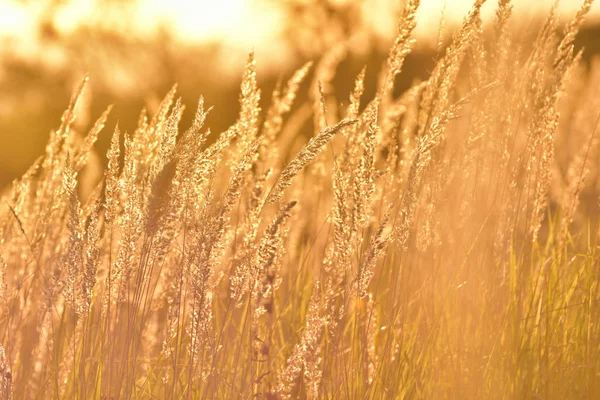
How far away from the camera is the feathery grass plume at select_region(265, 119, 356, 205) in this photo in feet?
4.64

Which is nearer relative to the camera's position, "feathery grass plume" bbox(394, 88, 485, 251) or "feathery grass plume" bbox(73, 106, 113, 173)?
"feathery grass plume" bbox(394, 88, 485, 251)

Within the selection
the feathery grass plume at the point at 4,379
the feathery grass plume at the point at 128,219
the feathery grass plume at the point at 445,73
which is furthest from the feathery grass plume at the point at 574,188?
the feathery grass plume at the point at 4,379

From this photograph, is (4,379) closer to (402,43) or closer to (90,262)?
(90,262)

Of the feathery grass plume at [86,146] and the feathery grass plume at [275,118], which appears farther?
the feathery grass plume at [275,118]

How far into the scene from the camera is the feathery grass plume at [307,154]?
55.7 inches

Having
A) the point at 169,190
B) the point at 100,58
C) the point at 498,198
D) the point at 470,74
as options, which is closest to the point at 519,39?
the point at 470,74

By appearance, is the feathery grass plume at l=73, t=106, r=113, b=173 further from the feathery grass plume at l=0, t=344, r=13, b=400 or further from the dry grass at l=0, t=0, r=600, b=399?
the feathery grass plume at l=0, t=344, r=13, b=400

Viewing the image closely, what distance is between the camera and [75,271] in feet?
5.41

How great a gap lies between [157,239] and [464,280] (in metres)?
0.76

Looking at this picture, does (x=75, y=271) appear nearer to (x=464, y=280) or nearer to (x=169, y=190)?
(x=169, y=190)

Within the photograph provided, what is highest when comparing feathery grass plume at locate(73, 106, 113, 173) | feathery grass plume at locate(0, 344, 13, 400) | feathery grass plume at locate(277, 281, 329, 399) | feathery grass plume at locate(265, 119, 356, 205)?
feathery grass plume at locate(73, 106, 113, 173)

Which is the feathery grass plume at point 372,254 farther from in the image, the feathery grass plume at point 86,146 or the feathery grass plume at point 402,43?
the feathery grass plume at point 86,146

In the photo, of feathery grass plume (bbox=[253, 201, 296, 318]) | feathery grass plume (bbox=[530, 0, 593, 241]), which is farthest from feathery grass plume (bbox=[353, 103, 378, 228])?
feathery grass plume (bbox=[530, 0, 593, 241])

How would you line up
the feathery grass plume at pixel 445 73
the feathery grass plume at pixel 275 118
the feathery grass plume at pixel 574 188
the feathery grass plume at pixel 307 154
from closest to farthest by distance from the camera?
the feathery grass plume at pixel 307 154
the feathery grass plume at pixel 445 73
the feathery grass plume at pixel 574 188
the feathery grass plume at pixel 275 118
